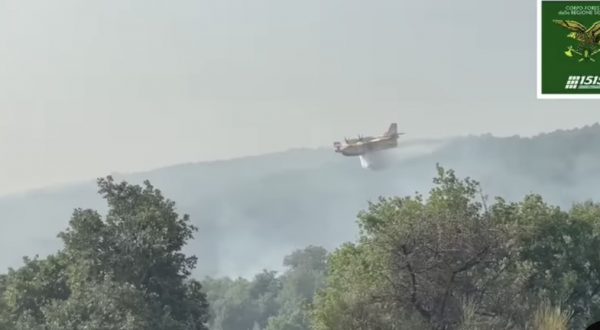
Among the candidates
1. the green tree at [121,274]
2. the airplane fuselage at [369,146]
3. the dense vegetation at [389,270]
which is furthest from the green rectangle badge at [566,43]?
the airplane fuselage at [369,146]

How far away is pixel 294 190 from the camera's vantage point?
31.2m

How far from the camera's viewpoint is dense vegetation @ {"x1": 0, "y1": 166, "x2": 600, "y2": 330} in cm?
1656

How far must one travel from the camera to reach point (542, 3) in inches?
552

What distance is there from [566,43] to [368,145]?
11380mm

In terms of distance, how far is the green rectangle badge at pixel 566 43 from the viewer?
1376cm

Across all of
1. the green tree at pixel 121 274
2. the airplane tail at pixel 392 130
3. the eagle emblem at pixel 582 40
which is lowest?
the green tree at pixel 121 274

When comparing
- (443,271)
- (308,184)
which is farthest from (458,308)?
(308,184)

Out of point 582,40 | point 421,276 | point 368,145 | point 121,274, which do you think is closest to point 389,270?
point 421,276

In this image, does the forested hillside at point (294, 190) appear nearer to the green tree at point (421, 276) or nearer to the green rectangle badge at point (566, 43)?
the green tree at point (421, 276)

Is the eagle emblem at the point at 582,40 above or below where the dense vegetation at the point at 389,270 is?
above

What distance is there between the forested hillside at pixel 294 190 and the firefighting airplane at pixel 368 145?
1.28ft

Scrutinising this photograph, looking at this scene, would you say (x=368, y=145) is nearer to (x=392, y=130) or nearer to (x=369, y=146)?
(x=369, y=146)

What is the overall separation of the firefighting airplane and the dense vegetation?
4.30m

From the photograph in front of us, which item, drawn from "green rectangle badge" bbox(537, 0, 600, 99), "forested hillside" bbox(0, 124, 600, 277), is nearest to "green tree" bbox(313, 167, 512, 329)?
"green rectangle badge" bbox(537, 0, 600, 99)
